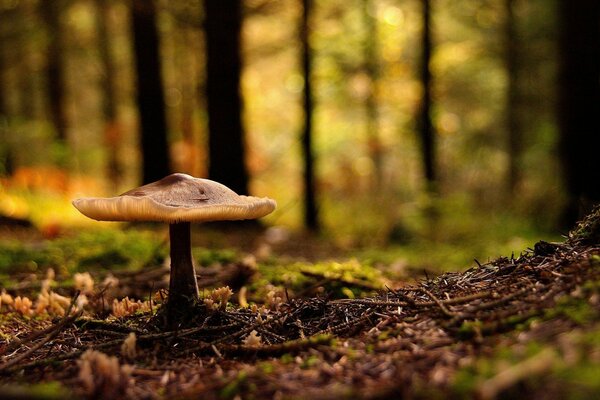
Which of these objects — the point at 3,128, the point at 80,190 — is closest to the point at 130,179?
the point at 80,190

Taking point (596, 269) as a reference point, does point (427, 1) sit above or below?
above

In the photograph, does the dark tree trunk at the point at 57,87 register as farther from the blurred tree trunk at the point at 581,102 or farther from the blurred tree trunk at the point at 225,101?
the blurred tree trunk at the point at 581,102

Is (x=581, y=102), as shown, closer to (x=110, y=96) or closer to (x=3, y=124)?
(x=3, y=124)

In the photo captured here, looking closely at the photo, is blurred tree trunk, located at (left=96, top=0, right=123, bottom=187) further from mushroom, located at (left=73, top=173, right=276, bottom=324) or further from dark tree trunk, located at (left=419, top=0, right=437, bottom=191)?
mushroom, located at (left=73, top=173, right=276, bottom=324)

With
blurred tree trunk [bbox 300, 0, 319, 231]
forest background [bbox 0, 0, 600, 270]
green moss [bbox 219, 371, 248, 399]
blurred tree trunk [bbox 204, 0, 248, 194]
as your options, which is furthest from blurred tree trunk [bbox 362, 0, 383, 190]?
green moss [bbox 219, 371, 248, 399]

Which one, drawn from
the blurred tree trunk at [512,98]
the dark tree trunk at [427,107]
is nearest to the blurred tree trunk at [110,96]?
the dark tree trunk at [427,107]

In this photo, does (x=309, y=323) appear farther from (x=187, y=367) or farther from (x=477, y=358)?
(x=477, y=358)
